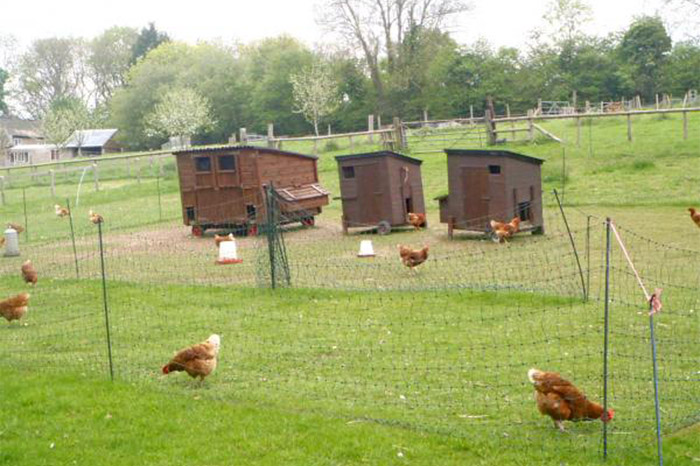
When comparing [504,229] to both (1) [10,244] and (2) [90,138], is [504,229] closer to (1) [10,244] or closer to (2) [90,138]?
(1) [10,244]

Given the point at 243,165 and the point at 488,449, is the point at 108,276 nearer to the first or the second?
the point at 243,165

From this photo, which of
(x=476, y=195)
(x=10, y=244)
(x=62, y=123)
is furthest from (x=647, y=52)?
(x=10, y=244)

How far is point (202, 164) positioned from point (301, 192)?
2.56m

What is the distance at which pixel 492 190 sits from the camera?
17797mm

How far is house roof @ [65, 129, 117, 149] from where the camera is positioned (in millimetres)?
74750

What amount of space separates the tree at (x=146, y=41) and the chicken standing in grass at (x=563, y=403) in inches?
3515

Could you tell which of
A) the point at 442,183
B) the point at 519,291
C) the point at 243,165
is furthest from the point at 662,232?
the point at 442,183

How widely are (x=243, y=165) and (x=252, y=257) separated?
4.54 m

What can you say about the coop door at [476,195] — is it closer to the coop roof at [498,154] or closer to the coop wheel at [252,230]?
the coop roof at [498,154]

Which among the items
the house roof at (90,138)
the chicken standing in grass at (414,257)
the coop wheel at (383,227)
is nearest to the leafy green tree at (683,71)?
the coop wheel at (383,227)

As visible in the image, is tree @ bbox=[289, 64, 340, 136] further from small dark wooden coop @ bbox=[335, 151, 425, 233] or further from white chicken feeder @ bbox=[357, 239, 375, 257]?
white chicken feeder @ bbox=[357, 239, 375, 257]

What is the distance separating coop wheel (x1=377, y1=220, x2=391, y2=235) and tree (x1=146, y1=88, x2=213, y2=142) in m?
41.6

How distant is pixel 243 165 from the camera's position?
20.9 m

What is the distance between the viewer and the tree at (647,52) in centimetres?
5466
